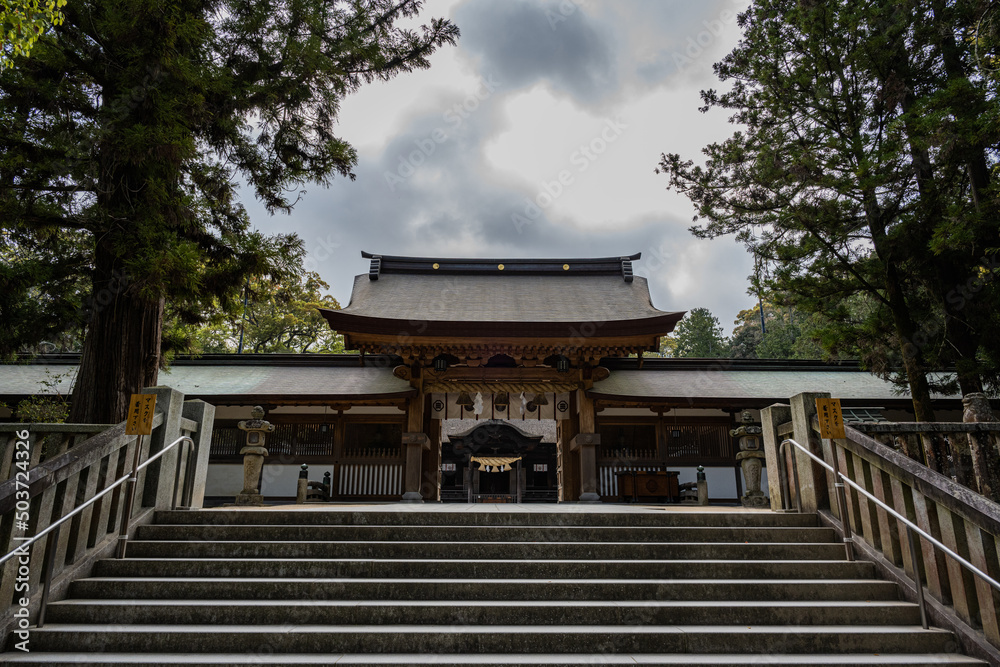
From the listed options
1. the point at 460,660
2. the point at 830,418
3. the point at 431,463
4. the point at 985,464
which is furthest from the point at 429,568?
the point at 431,463

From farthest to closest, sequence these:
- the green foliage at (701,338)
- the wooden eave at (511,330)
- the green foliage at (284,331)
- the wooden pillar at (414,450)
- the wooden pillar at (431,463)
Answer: the green foliage at (701,338)
the green foliage at (284,331)
the wooden pillar at (431,463)
the wooden pillar at (414,450)
the wooden eave at (511,330)

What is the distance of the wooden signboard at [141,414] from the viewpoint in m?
4.89

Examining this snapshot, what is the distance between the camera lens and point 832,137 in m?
8.99

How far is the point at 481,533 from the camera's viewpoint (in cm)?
509

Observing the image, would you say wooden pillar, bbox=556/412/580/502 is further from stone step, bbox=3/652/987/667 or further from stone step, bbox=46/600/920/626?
stone step, bbox=3/652/987/667

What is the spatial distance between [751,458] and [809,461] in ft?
6.99

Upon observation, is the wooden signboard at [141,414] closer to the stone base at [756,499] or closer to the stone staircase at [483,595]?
the stone staircase at [483,595]

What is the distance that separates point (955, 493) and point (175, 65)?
26.1ft

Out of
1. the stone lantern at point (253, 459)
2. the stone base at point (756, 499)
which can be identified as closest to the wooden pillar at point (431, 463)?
the stone lantern at point (253, 459)

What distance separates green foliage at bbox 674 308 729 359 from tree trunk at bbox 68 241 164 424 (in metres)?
33.4

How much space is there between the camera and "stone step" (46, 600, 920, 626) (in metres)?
3.94

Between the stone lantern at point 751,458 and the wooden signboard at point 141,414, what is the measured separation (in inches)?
280

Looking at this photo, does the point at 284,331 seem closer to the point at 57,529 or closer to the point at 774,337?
the point at 57,529

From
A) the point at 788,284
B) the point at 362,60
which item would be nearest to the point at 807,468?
the point at 788,284
